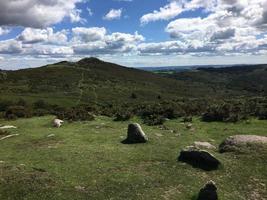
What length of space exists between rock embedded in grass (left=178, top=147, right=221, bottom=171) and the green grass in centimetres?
60

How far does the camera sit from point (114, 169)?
87.4 ft

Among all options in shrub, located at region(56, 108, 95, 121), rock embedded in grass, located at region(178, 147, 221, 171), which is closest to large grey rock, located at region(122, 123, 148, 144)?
rock embedded in grass, located at region(178, 147, 221, 171)

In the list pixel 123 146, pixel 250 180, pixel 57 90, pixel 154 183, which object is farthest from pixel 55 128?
pixel 57 90

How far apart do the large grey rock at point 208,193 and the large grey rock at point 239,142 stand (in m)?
9.18

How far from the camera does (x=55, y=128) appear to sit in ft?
140

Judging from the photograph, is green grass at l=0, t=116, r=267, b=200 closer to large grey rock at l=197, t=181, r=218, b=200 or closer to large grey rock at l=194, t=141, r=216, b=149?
large grey rock at l=197, t=181, r=218, b=200

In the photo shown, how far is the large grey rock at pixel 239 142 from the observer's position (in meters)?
31.2

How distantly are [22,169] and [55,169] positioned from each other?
212cm

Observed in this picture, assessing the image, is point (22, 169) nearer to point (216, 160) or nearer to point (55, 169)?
point (55, 169)

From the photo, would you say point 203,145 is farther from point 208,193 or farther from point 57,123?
point 57,123

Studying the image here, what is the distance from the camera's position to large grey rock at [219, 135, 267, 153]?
3123cm

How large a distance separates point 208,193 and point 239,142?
34.2 feet

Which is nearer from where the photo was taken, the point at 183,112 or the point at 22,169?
the point at 22,169

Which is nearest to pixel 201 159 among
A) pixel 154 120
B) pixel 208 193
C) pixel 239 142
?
pixel 239 142
